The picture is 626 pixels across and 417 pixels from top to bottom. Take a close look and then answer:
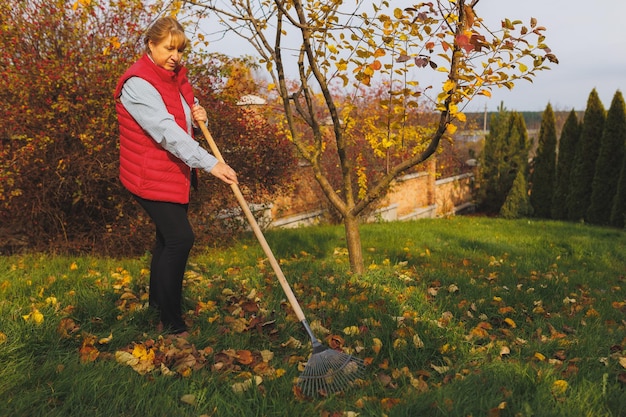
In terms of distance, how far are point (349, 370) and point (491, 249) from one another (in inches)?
188

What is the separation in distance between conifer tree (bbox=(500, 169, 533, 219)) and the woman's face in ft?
42.6

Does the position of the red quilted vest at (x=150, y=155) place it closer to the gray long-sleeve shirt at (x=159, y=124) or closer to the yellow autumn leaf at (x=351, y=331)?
the gray long-sleeve shirt at (x=159, y=124)

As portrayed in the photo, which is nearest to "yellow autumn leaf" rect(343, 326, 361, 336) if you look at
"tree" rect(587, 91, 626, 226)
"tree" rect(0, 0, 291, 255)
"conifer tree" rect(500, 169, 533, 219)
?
"tree" rect(0, 0, 291, 255)

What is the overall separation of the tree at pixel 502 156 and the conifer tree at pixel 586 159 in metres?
1.76

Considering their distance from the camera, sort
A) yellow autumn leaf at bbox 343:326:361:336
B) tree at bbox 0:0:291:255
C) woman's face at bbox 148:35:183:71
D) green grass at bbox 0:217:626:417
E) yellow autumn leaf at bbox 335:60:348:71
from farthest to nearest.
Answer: tree at bbox 0:0:291:255 → yellow autumn leaf at bbox 335:60:348:71 → yellow autumn leaf at bbox 343:326:361:336 → woman's face at bbox 148:35:183:71 → green grass at bbox 0:217:626:417

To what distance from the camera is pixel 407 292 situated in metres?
4.05

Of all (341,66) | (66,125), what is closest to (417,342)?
(341,66)

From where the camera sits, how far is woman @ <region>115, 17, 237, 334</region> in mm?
2682

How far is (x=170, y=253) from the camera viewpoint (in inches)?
114

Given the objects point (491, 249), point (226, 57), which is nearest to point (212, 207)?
point (226, 57)

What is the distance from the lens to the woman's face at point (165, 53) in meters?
2.76

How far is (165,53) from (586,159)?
12.7 meters

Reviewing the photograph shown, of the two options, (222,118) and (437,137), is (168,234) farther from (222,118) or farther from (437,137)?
(222,118)

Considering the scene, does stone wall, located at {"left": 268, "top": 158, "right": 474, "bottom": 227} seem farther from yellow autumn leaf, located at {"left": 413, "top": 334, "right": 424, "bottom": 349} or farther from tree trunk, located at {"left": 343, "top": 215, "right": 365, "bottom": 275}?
yellow autumn leaf, located at {"left": 413, "top": 334, "right": 424, "bottom": 349}
